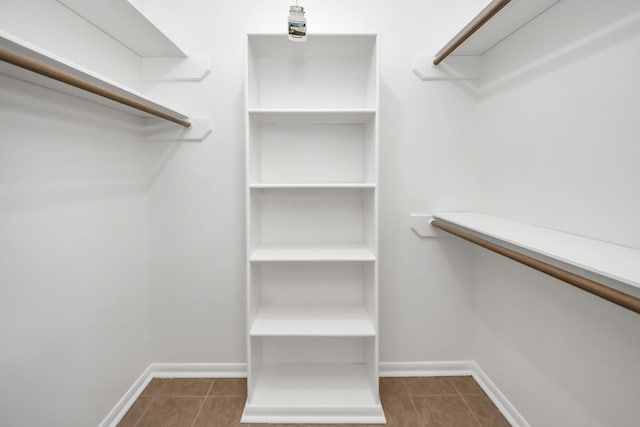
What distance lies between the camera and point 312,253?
67.9 inches

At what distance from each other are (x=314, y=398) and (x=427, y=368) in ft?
2.50

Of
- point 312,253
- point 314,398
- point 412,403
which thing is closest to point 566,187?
point 312,253

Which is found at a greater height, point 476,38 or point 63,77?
point 476,38

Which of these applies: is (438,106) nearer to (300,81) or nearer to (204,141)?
(300,81)

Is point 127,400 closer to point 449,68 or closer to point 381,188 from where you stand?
point 381,188

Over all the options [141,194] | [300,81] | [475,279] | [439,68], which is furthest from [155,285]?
[439,68]

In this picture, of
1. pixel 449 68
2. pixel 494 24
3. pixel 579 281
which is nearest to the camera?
pixel 579 281

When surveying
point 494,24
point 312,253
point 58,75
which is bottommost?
point 312,253

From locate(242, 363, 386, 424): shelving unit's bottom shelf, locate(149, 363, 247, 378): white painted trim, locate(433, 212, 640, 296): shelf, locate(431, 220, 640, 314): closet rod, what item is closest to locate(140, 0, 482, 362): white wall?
locate(149, 363, 247, 378): white painted trim

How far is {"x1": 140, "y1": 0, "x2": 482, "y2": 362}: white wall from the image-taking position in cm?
188

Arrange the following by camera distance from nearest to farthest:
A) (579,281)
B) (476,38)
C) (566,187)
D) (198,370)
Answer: (579,281), (566,187), (476,38), (198,370)

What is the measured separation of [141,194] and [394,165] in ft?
4.94

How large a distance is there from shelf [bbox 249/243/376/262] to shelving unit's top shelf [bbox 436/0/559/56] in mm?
1169

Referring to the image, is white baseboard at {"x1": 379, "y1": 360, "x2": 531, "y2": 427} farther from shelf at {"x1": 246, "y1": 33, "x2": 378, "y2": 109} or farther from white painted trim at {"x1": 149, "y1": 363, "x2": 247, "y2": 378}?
shelf at {"x1": 246, "y1": 33, "x2": 378, "y2": 109}
